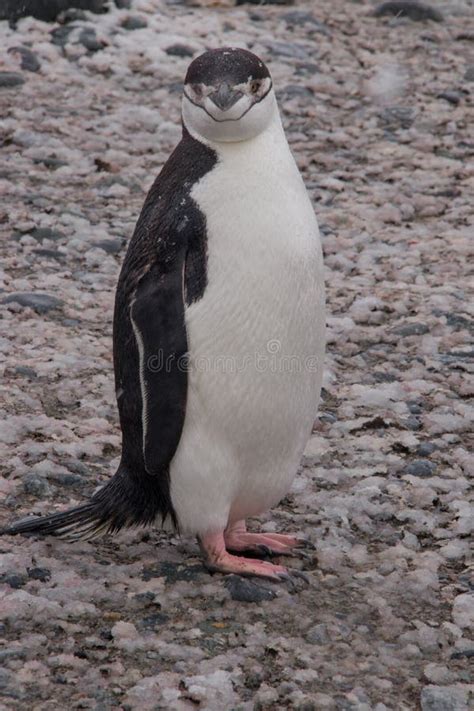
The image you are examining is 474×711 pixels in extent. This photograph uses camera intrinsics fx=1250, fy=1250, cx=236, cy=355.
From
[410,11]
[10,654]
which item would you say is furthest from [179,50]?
[10,654]

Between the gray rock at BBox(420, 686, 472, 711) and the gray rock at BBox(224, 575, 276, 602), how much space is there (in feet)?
1.64

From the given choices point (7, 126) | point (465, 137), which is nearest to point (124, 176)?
point (7, 126)

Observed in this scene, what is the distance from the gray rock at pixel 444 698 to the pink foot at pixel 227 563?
0.55 m

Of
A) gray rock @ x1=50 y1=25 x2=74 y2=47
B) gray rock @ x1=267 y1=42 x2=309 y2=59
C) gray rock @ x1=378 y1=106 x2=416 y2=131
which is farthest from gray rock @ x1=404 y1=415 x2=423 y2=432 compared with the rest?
gray rock @ x1=50 y1=25 x2=74 y2=47

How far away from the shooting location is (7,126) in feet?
20.3

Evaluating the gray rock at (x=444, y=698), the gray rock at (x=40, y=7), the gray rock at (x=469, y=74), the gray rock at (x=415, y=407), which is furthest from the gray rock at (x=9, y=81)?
the gray rock at (x=444, y=698)

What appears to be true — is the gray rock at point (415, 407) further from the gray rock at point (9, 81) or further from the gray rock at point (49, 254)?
the gray rock at point (9, 81)

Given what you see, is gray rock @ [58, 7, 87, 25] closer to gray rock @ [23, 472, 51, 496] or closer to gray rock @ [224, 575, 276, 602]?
gray rock @ [23, 472, 51, 496]

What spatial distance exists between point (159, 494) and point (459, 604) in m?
0.79

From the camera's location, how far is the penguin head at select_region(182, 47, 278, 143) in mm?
2971

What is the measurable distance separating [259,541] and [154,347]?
650mm

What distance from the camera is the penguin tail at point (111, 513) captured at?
3180mm

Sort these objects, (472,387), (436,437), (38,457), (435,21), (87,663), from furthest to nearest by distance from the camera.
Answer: (435,21), (472,387), (436,437), (38,457), (87,663)

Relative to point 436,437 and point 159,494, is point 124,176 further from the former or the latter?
point 159,494
